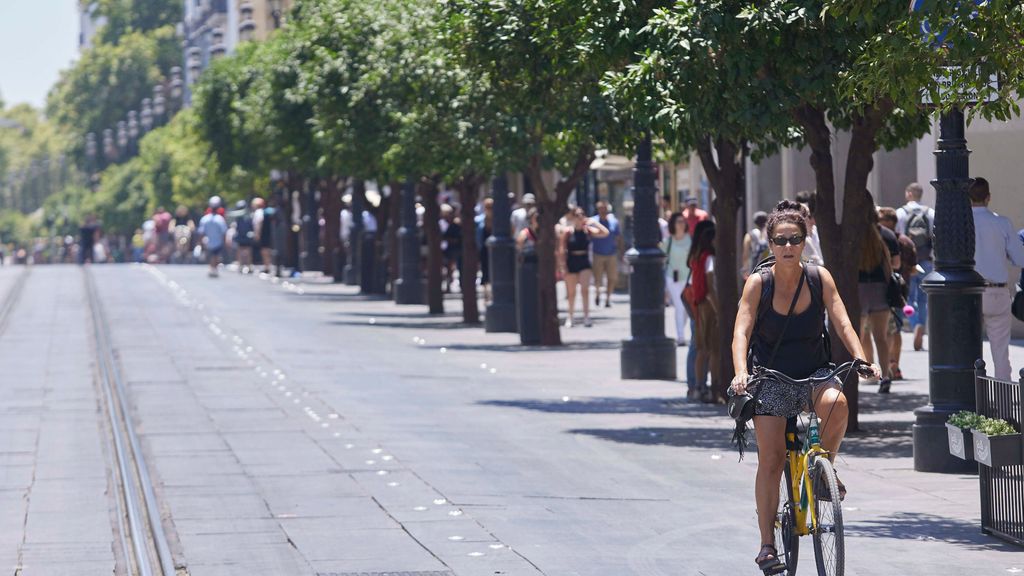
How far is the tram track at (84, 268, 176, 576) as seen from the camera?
31.4 feet

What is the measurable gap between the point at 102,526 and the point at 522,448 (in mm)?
3976

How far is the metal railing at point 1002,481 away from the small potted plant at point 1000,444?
26mm

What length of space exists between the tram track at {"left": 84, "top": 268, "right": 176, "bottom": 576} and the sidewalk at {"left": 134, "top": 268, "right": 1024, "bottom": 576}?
0.76 metres

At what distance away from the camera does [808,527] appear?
7883 mm

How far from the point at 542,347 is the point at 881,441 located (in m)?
11.3

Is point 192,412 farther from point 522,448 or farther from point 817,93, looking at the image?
point 817,93

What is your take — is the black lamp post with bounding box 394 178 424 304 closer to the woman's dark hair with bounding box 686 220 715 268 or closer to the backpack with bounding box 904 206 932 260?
the backpack with bounding box 904 206 932 260

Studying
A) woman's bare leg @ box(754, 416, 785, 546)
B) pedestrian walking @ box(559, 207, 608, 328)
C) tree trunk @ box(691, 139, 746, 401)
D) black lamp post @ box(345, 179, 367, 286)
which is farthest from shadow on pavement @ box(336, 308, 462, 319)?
woman's bare leg @ box(754, 416, 785, 546)

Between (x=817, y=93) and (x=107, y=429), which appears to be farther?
(x=107, y=429)

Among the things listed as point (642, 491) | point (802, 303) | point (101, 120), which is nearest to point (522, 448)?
point (642, 491)

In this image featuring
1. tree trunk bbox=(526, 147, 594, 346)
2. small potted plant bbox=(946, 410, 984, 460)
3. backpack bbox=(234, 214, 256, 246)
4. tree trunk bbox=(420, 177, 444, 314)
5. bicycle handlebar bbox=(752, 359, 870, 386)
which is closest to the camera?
bicycle handlebar bbox=(752, 359, 870, 386)

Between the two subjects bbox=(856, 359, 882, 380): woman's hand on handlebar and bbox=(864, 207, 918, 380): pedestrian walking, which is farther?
bbox=(864, 207, 918, 380): pedestrian walking

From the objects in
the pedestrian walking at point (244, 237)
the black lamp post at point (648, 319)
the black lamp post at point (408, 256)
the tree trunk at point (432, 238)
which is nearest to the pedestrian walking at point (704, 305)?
the black lamp post at point (648, 319)

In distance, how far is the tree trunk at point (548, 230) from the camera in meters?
24.4
